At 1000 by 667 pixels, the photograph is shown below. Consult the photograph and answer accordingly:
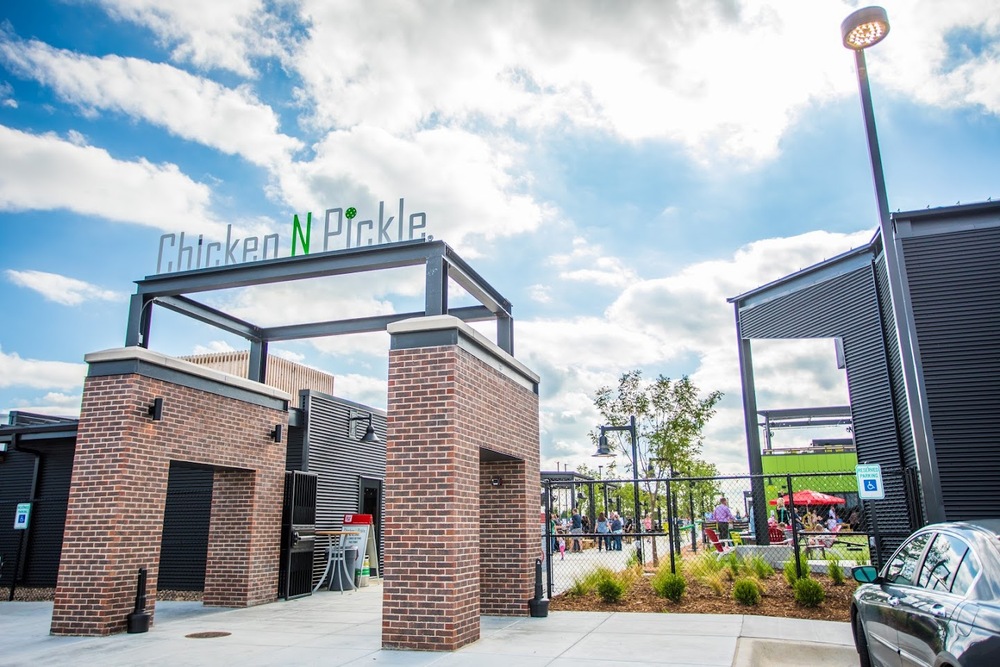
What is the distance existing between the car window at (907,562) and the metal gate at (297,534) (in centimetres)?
1016

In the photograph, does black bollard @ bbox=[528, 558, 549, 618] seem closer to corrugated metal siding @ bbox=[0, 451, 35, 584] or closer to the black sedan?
the black sedan

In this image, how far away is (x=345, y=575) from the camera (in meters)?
14.5

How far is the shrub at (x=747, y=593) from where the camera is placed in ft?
33.7

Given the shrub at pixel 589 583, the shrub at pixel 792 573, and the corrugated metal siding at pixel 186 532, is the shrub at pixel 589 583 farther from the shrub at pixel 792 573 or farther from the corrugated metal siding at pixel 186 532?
the corrugated metal siding at pixel 186 532

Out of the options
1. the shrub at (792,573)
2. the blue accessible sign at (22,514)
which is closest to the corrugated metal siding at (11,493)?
the blue accessible sign at (22,514)

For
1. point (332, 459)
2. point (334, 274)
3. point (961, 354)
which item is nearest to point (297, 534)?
point (332, 459)

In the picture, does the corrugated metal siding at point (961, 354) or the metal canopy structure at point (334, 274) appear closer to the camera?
the metal canopy structure at point (334, 274)

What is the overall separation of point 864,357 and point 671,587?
629cm

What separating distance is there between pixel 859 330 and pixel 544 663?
32.9 ft

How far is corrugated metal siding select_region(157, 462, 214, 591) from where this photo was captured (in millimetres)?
14617

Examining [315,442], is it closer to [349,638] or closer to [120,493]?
[120,493]

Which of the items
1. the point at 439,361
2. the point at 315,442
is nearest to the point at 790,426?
the point at 315,442

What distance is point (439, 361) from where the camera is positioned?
834 centimetres

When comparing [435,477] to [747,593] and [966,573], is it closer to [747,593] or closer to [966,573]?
[966,573]
